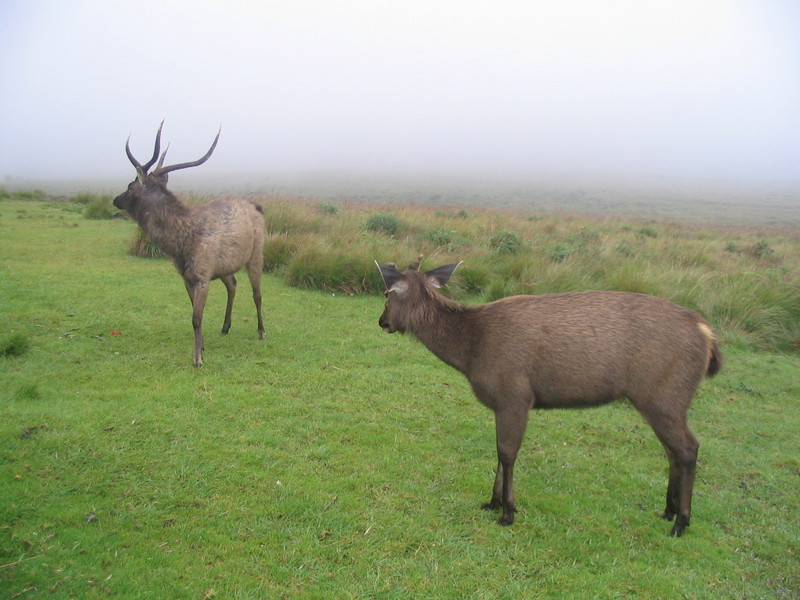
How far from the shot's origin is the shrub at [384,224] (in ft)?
51.5

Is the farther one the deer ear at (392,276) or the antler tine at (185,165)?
the antler tine at (185,165)

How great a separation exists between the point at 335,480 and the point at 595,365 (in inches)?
85.2

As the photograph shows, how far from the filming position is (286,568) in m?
3.59

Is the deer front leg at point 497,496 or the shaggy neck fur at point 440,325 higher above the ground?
the shaggy neck fur at point 440,325

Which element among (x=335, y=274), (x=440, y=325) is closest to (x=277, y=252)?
(x=335, y=274)

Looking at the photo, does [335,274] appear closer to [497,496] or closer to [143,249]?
[143,249]

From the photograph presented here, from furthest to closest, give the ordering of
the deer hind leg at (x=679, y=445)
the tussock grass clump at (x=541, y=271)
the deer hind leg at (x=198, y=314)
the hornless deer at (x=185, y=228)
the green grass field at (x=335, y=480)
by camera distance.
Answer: the tussock grass clump at (x=541, y=271) < the hornless deer at (x=185, y=228) < the deer hind leg at (x=198, y=314) < the deer hind leg at (x=679, y=445) < the green grass field at (x=335, y=480)

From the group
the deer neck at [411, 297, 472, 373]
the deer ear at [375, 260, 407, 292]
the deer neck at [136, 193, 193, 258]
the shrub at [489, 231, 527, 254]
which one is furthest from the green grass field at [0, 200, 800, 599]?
the shrub at [489, 231, 527, 254]

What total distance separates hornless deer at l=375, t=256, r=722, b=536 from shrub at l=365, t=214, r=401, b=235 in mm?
11461

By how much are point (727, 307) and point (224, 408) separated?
860cm

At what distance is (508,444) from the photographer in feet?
13.5

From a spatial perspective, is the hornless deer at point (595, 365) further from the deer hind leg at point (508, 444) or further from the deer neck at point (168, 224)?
the deer neck at point (168, 224)

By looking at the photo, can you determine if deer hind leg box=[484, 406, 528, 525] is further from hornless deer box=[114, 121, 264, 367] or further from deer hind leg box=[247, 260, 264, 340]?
deer hind leg box=[247, 260, 264, 340]

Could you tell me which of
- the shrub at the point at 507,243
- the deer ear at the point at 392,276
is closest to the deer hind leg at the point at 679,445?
the deer ear at the point at 392,276
